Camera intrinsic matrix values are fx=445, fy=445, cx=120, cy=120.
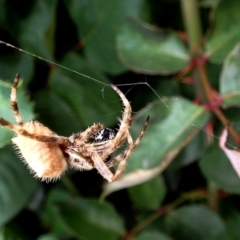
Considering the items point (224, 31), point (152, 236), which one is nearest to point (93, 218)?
point (152, 236)

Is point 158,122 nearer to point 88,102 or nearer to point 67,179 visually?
point 88,102

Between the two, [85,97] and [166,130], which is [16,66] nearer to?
[85,97]

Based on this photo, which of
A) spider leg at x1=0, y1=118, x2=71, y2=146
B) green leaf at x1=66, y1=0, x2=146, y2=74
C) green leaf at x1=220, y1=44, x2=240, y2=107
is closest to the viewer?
spider leg at x1=0, y1=118, x2=71, y2=146

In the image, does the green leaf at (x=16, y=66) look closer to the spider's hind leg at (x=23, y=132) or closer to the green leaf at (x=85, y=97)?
the green leaf at (x=85, y=97)

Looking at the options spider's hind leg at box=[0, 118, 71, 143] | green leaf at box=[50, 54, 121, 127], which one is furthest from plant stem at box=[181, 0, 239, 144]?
→ spider's hind leg at box=[0, 118, 71, 143]

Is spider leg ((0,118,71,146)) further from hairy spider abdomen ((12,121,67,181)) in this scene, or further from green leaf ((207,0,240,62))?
green leaf ((207,0,240,62))

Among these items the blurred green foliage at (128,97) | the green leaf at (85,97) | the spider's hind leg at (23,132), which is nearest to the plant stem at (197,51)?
the blurred green foliage at (128,97)

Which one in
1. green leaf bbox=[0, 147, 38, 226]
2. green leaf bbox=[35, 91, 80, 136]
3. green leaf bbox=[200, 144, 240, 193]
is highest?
green leaf bbox=[35, 91, 80, 136]
